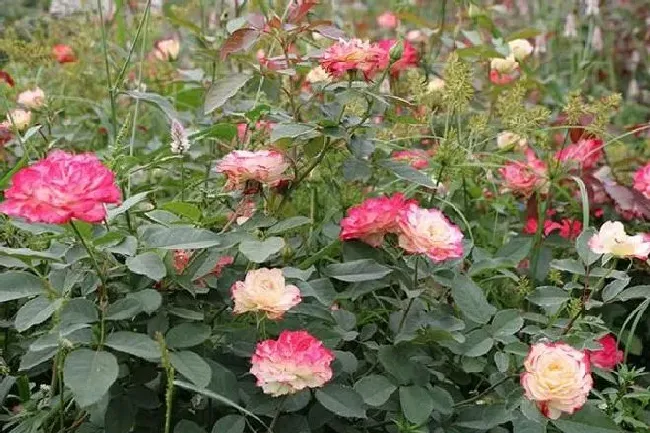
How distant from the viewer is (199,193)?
1567 millimetres

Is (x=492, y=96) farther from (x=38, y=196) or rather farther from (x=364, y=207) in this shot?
(x=38, y=196)

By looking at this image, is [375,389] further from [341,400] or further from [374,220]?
[374,220]

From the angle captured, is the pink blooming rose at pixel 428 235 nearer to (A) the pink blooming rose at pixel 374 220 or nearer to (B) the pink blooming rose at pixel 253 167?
(A) the pink blooming rose at pixel 374 220

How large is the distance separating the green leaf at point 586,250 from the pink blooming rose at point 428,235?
0.20m

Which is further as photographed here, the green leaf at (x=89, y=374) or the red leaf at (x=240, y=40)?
the red leaf at (x=240, y=40)

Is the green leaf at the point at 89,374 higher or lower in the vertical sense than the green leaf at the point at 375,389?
higher

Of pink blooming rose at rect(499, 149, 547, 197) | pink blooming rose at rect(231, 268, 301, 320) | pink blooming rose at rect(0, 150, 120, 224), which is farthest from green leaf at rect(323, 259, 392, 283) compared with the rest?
pink blooming rose at rect(499, 149, 547, 197)

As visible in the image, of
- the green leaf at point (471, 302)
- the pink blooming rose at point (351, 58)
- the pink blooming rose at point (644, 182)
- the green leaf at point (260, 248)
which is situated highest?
the pink blooming rose at point (351, 58)

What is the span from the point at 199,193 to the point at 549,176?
57 centimetres

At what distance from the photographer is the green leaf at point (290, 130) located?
4.15 ft

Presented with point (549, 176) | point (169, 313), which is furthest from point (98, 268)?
point (549, 176)

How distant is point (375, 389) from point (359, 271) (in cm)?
15

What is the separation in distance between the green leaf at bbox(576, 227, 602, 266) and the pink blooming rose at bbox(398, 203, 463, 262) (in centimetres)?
20

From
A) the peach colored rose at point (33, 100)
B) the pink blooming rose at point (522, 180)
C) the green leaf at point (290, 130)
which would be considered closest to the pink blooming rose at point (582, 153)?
the pink blooming rose at point (522, 180)
